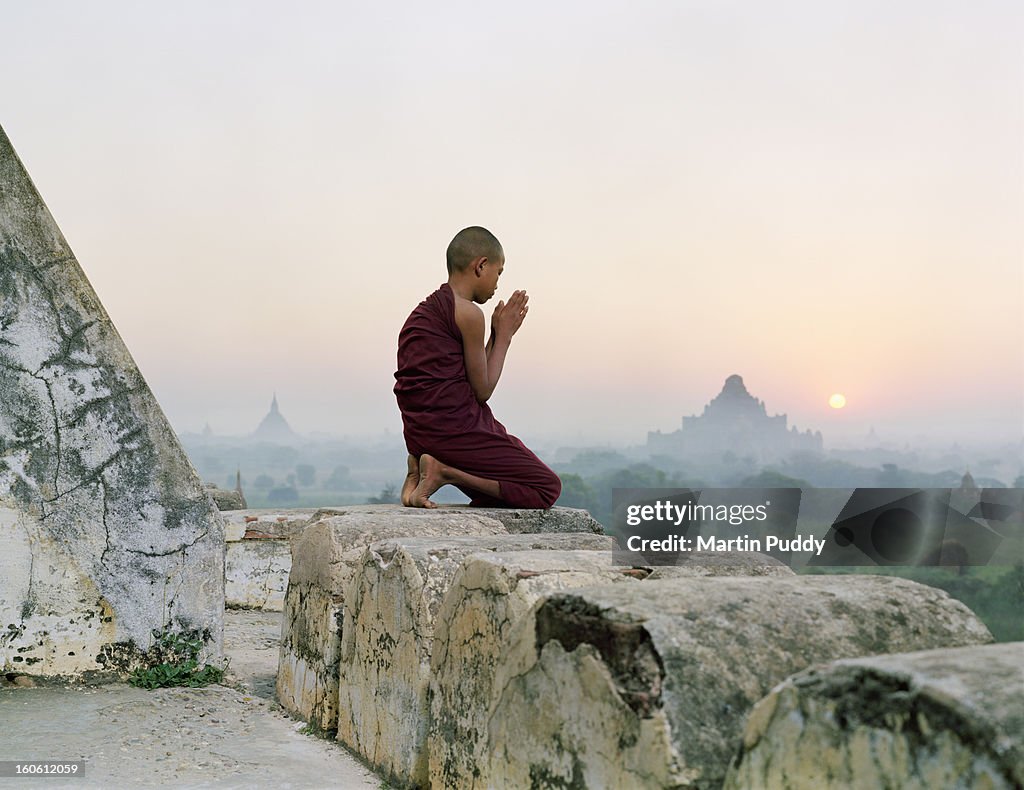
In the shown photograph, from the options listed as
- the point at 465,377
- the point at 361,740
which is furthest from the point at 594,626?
the point at 465,377

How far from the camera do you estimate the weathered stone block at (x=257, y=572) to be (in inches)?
301

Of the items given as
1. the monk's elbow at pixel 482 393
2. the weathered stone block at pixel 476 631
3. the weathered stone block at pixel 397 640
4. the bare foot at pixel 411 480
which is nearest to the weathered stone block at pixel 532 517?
the bare foot at pixel 411 480

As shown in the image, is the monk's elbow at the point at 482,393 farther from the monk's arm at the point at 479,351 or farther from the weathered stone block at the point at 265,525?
the weathered stone block at the point at 265,525

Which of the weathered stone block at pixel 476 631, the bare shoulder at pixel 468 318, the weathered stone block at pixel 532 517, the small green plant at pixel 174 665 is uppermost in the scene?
the bare shoulder at pixel 468 318

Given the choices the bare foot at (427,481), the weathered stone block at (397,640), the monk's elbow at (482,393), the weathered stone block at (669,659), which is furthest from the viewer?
the monk's elbow at (482,393)

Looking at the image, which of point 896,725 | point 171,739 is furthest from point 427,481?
point 896,725

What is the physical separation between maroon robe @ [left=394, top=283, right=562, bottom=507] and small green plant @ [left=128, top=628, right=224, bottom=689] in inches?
59.5

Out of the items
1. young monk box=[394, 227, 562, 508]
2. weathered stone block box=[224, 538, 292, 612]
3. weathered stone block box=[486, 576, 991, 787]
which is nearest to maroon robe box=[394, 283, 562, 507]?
young monk box=[394, 227, 562, 508]

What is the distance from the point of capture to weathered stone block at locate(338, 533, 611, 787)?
3.26 m

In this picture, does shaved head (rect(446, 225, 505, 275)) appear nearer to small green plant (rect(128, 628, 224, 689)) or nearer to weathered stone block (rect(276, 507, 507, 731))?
weathered stone block (rect(276, 507, 507, 731))

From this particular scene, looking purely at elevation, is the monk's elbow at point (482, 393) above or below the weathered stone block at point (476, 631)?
above

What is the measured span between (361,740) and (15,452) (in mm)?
1918

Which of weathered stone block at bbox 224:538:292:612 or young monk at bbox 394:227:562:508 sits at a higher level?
young monk at bbox 394:227:562:508

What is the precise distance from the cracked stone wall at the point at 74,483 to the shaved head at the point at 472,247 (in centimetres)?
165
